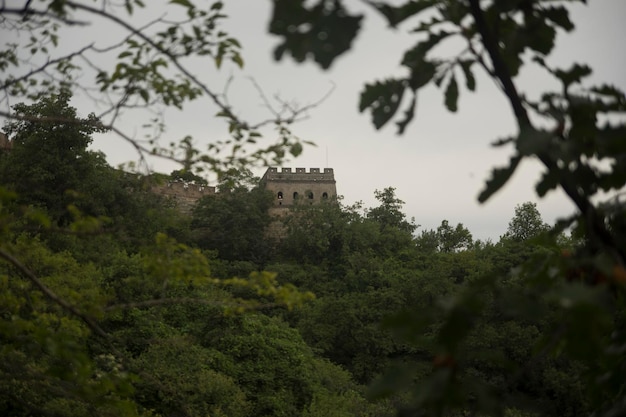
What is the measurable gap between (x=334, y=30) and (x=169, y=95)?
231 centimetres

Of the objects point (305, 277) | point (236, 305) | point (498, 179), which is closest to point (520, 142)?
point (498, 179)

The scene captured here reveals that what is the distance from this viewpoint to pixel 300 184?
3512 centimetres

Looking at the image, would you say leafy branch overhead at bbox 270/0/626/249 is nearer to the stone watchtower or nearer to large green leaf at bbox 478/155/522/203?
large green leaf at bbox 478/155/522/203

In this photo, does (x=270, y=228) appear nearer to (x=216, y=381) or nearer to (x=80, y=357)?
(x=216, y=381)

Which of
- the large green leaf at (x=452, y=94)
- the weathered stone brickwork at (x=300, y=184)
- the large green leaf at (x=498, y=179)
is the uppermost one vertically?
the weathered stone brickwork at (x=300, y=184)

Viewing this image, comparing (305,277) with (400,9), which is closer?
(400,9)

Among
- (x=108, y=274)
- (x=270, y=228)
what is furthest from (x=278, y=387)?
(x=270, y=228)

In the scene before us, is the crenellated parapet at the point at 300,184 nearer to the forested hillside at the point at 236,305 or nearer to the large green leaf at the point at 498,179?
the forested hillside at the point at 236,305

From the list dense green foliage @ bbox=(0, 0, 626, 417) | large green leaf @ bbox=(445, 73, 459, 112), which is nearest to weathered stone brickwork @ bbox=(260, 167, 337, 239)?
dense green foliage @ bbox=(0, 0, 626, 417)

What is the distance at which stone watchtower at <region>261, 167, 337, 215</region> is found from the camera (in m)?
34.7

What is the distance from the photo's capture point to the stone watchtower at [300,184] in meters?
34.7

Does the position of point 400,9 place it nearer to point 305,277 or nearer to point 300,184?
point 305,277

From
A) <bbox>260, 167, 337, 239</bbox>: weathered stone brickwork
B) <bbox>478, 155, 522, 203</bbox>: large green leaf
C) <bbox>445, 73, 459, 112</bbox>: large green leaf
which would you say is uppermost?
<bbox>260, 167, 337, 239</bbox>: weathered stone brickwork

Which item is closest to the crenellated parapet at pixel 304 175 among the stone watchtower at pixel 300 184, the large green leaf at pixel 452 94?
the stone watchtower at pixel 300 184
